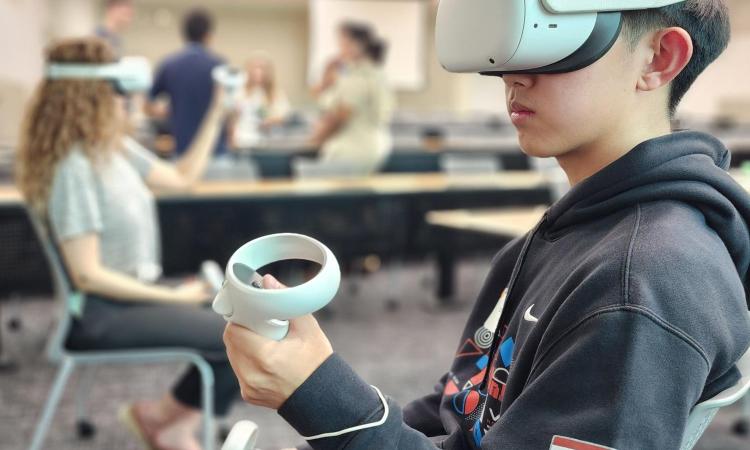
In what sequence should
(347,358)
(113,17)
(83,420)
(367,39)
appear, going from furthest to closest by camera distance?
1. (113,17)
2. (367,39)
3. (347,358)
4. (83,420)

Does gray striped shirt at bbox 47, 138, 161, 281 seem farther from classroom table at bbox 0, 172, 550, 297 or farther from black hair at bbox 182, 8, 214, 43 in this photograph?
black hair at bbox 182, 8, 214, 43

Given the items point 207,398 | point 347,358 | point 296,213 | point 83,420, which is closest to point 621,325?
point 207,398

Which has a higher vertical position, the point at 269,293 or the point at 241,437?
the point at 269,293

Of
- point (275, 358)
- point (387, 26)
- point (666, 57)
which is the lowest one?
point (387, 26)

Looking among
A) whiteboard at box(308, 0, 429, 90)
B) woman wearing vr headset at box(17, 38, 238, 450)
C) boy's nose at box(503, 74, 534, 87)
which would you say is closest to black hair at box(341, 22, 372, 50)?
woman wearing vr headset at box(17, 38, 238, 450)

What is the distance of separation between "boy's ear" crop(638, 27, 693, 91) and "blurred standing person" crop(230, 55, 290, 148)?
5.33 metres

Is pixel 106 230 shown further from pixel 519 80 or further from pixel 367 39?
pixel 367 39

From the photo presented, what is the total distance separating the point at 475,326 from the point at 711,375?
327mm

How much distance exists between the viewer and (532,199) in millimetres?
4426

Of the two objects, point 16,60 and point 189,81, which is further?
point 16,60

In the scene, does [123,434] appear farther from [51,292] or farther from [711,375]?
[711,375]

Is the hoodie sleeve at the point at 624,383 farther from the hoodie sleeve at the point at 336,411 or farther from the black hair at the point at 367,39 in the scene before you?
the black hair at the point at 367,39

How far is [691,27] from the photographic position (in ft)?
2.33

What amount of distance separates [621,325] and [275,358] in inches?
11.1
